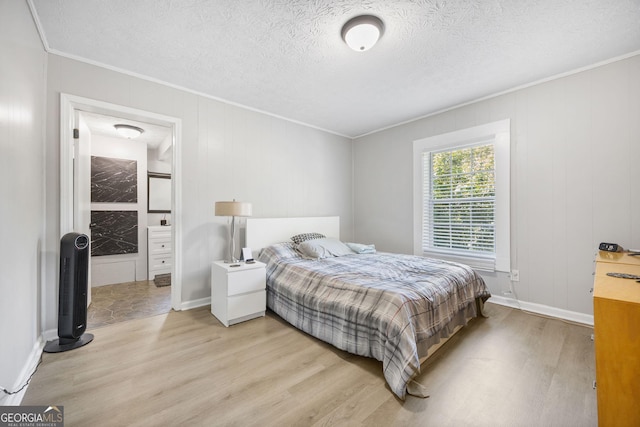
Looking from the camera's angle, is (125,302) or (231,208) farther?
(125,302)

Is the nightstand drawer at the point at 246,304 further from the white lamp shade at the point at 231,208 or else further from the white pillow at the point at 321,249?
the white lamp shade at the point at 231,208

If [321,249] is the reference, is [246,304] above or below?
below

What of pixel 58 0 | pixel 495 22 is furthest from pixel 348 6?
pixel 58 0

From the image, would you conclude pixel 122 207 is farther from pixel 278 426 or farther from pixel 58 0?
pixel 278 426

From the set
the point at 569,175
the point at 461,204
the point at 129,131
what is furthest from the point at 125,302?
the point at 569,175

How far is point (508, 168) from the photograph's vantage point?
10.3 feet

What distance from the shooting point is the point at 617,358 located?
1.00 metres

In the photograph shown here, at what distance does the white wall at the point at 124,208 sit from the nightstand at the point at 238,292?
2507 millimetres

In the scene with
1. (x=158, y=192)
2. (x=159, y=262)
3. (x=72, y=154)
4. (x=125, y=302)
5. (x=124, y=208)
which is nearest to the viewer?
(x=72, y=154)

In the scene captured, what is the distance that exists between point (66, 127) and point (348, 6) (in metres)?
2.79

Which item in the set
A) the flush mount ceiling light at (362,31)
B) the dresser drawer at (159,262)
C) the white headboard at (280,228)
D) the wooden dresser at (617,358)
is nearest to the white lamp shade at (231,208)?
the white headboard at (280,228)

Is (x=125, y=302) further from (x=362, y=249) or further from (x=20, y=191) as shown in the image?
(x=362, y=249)

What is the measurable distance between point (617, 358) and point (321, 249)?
8.60 ft

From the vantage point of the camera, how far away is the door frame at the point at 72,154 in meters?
2.40
